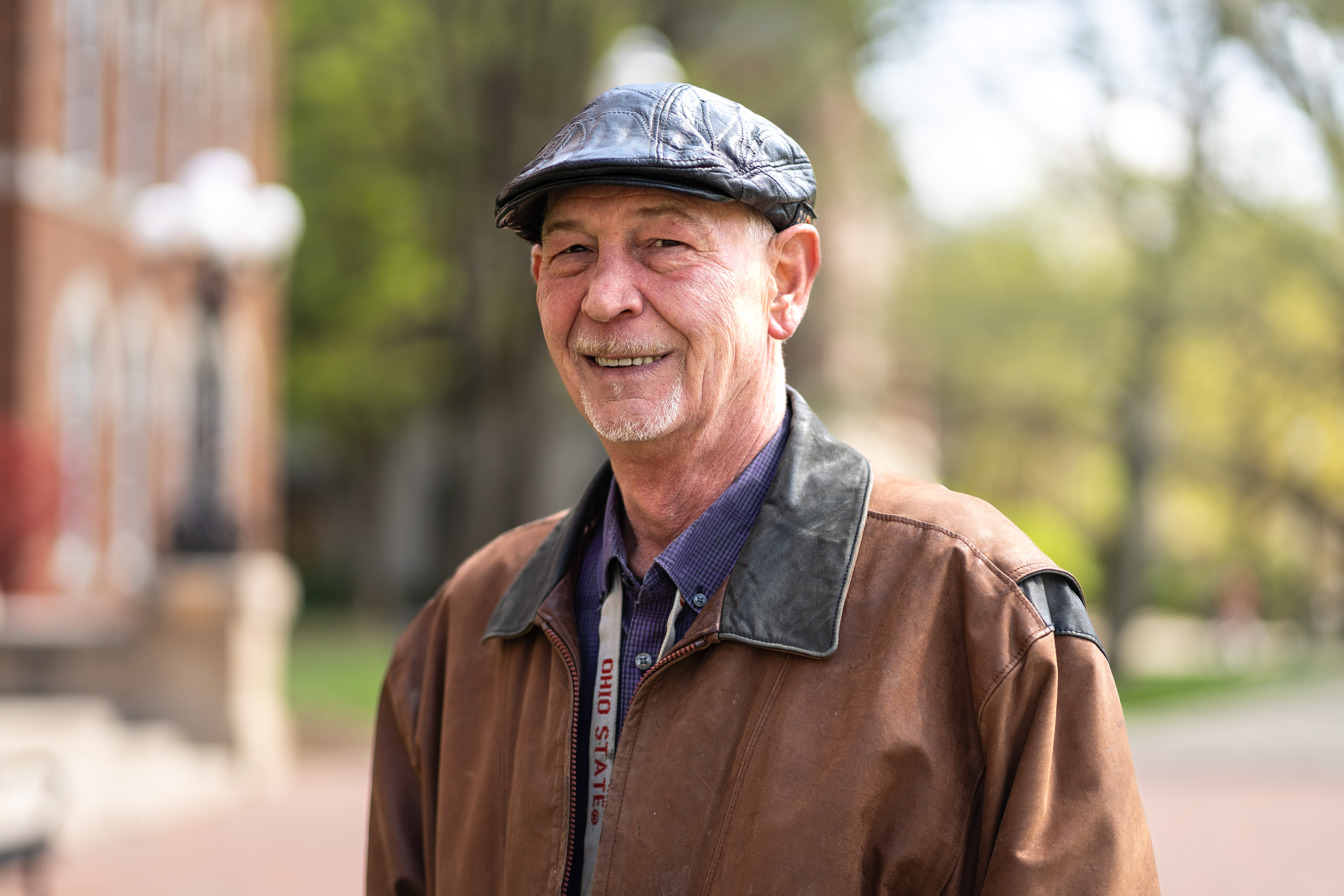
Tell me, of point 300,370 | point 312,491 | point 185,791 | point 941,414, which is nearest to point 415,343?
point 300,370

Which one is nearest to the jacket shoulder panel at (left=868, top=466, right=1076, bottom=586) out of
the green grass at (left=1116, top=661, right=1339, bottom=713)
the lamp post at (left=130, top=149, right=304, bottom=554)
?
the lamp post at (left=130, top=149, right=304, bottom=554)

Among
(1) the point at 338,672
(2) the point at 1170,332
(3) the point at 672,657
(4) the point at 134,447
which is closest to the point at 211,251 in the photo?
(4) the point at 134,447

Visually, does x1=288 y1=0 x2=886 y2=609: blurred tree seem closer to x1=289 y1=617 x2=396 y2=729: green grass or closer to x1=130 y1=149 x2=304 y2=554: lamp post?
x1=289 y1=617 x2=396 y2=729: green grass

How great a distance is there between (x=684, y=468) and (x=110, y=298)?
16.6 metres

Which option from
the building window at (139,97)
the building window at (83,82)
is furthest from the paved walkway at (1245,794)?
the building window at (139,97)

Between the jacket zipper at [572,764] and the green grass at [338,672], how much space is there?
1231cm

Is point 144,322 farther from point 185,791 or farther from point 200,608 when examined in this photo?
point 185,791

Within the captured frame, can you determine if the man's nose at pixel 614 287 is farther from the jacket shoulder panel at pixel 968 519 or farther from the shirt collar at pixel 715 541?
the jacket shoulder panel at pixel 968 519

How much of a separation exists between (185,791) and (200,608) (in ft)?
5.35

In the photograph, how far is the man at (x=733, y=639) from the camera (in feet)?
6.39

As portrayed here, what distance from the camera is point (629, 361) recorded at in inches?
87.1

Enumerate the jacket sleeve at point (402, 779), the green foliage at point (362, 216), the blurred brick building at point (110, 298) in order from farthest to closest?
the green foliage at point (362, 216) → the blurred brick building at point (110, 298) → the jacket sleeve at point (402, 779)

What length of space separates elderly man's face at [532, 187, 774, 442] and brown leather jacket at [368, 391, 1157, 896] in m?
0.19

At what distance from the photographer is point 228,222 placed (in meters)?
12.6
